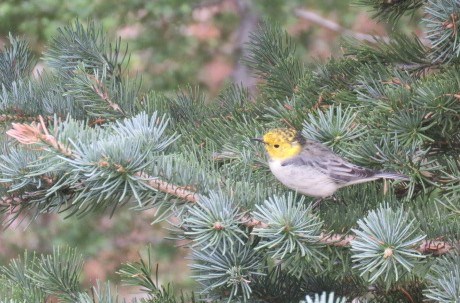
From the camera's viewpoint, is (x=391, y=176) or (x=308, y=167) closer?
(x=391, y=176)

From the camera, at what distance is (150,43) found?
6113 mm

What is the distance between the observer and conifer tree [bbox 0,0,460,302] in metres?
1.82

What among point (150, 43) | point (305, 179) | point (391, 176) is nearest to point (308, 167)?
point (305, 179)

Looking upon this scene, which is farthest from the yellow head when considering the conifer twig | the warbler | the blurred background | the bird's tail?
the blurred background

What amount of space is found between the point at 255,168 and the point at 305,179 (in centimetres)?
17

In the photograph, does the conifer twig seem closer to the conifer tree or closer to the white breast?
the conifer tree

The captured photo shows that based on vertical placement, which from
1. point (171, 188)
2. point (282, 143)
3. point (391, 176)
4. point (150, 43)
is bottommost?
point (171, 188)

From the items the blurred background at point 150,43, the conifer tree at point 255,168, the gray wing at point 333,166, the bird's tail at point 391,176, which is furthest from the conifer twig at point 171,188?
the blurred background at point 150,43

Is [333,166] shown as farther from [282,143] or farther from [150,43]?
[150,43]

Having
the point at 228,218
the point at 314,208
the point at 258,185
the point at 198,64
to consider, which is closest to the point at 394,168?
the point at 314,208

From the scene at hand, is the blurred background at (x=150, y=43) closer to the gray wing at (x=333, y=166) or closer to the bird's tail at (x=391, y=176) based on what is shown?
the gray wing at (x=333, y=166)

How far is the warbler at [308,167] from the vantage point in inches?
93.0

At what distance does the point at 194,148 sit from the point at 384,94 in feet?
2.33

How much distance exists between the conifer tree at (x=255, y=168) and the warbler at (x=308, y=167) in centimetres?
4
